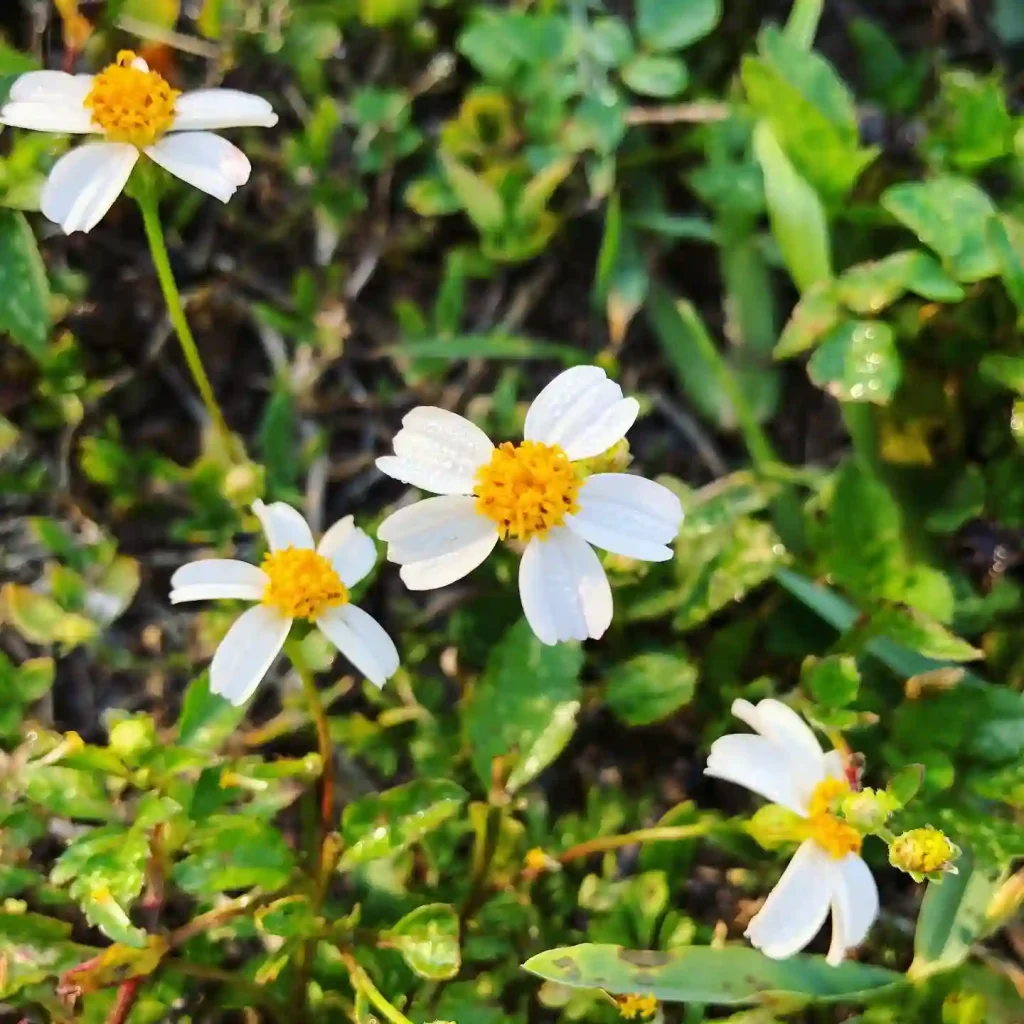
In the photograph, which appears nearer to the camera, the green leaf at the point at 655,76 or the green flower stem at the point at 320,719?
the green flower stem at the point at 320,719

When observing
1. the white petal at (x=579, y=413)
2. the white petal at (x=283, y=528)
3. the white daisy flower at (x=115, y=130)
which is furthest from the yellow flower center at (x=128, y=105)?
the white petal at (x=579, y=413)

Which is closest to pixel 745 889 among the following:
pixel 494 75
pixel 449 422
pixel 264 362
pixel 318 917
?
pixel 318 917

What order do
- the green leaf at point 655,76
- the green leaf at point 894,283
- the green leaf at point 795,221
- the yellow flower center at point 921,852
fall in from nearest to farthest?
the yellow flower center at point 921,852 < the green leaf at point 894,283 < the green leaf at point 795,221 < the green leaf at point 655,76

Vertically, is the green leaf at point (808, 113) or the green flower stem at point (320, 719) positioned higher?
the green leaf at point (808, 113)

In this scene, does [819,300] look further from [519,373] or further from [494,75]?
[494,75]

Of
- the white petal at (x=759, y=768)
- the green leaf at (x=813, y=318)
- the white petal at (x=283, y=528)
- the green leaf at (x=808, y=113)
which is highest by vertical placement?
the green leaf at (x=808, y=113)

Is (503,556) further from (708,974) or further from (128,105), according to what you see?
(128,105)

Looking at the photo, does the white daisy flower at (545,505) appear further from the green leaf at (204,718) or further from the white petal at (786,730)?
the green leaf at (204,718)

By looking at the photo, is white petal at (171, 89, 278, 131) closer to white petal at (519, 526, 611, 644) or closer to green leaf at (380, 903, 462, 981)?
white petal at (519, 526, 611, 644)
